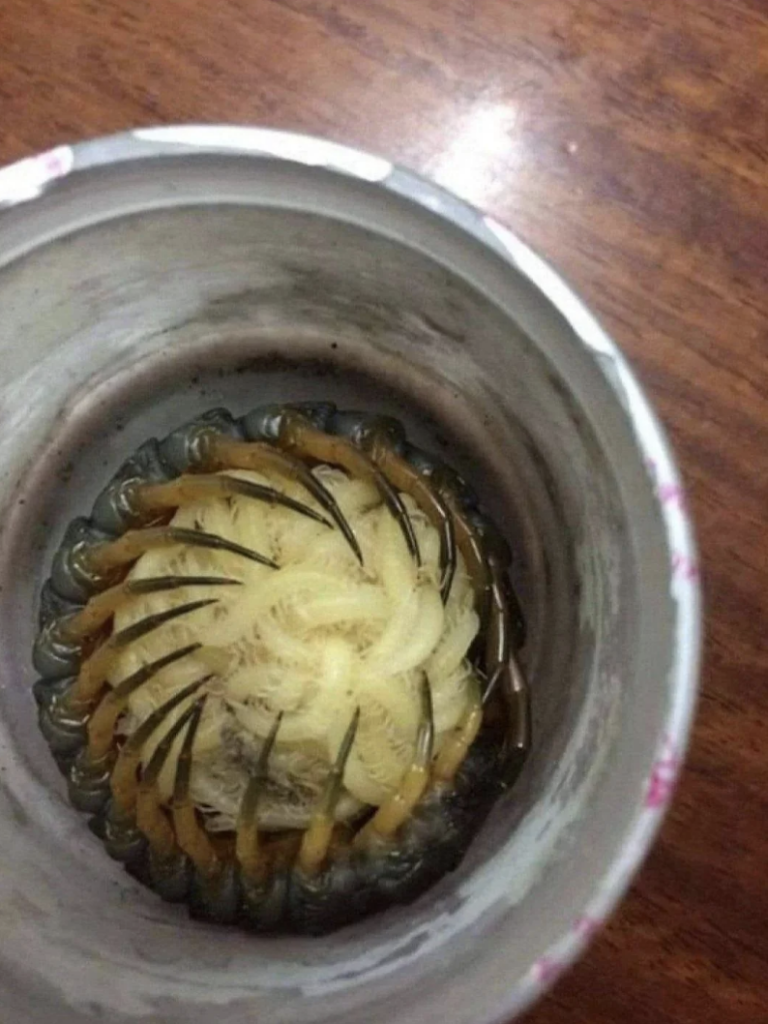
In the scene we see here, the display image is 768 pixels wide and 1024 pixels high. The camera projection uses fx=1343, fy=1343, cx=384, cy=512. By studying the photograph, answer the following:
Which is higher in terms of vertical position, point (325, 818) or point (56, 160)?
point (56, 160)

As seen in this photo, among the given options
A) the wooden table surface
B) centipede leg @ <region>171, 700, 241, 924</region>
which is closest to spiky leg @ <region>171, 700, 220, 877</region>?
centipede leg @ <region>171, 700, 241, 924</region>

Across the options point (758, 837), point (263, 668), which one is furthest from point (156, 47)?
point (758, 837)

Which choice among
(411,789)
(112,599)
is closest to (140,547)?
(112,599)

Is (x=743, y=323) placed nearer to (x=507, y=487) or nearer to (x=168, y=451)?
(x=507, y=487)

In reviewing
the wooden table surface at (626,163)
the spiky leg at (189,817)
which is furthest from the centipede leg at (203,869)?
the wooden table surface at (626,163)

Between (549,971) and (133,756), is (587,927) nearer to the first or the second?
(549,971)

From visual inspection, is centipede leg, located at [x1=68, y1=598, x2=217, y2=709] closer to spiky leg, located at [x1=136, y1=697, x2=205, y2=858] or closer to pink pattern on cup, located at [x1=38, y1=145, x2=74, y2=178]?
spiky leg, located at [x1=136, y1=697, x2=205, y2=858]
